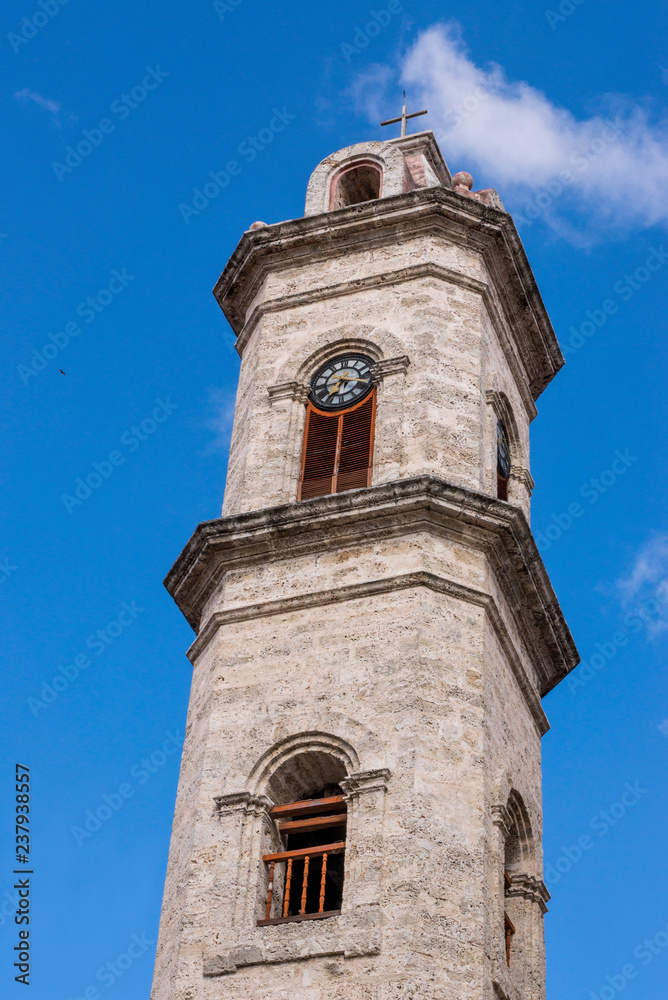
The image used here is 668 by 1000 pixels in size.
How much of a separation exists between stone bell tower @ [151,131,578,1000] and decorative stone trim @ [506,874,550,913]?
0.04 m

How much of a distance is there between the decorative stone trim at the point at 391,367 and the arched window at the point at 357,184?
4.91 m

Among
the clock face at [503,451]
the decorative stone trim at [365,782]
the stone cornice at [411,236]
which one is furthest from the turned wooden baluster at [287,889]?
the stone cornice at [411,236]

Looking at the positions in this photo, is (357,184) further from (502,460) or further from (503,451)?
(502,460)

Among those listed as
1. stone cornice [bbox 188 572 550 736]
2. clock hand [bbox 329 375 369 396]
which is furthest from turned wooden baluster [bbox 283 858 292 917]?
clock hand [bbox 329 375 369 396]

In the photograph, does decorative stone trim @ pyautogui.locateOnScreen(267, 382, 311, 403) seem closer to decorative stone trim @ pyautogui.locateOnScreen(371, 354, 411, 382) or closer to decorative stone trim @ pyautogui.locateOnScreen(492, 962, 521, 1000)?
decorative stone trim @ pyautogui.locateOnScreen(371, 354, 411, 382)

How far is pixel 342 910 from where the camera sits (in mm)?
18641

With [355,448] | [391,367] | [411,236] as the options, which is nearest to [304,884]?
[355,448]

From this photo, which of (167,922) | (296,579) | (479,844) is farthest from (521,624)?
(167,922)

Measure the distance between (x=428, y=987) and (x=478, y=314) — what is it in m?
10.7

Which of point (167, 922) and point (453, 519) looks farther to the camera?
point (453, 519)

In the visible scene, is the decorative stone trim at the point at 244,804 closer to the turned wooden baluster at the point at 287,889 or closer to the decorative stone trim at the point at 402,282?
the turned wooden baluster at the point at 287,889

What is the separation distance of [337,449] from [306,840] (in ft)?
19.2

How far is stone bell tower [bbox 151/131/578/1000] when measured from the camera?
1869 cm

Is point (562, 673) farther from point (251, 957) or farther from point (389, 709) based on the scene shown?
point (251, 957)
